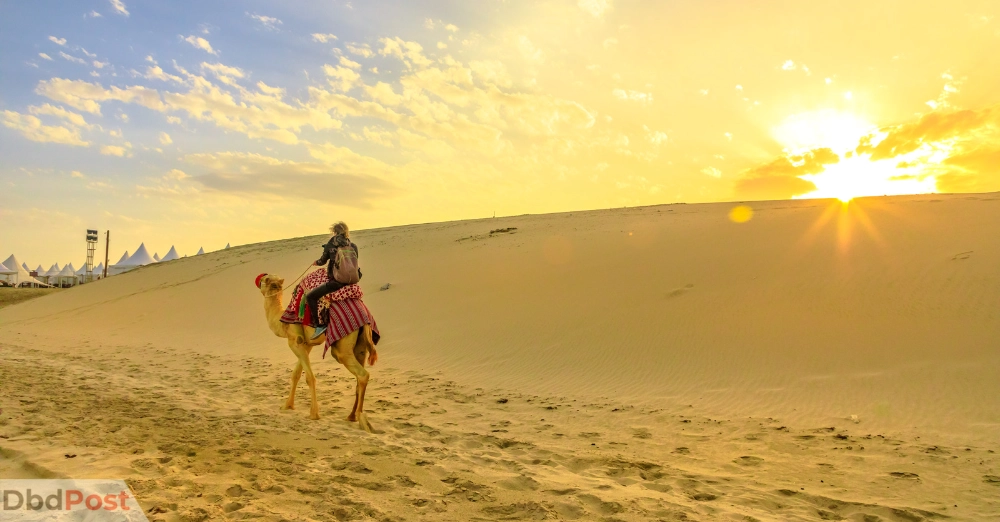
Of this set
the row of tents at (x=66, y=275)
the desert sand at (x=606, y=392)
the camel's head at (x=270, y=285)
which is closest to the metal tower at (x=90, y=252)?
the row of tents at (x=66, y=275)

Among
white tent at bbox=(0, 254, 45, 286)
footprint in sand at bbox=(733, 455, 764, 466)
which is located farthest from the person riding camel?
white tent at bbox=(0, 254, 45, 286)

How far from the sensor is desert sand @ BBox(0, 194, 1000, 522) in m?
4.44

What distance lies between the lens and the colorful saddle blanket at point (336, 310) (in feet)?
23.0

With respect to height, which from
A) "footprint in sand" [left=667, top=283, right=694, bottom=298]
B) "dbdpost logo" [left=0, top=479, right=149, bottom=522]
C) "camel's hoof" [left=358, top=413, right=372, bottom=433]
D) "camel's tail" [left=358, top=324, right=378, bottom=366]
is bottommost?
A: "camel's hoof" [left=358, top=413, right=372, bottom=433]

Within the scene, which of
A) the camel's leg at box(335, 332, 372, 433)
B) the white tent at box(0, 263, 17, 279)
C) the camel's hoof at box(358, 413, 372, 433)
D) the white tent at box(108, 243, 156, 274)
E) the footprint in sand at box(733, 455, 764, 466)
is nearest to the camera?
the footprint in sand at box(733, 455, 764, 466)

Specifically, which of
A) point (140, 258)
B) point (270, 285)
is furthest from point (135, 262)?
point (270, 285)

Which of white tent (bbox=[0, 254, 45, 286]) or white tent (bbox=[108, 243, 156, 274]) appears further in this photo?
white tent (bbox=[0, 254, 45, 286])

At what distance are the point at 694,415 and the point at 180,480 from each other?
20.0 ft

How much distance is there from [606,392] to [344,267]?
15.4 ft

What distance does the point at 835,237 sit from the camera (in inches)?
585

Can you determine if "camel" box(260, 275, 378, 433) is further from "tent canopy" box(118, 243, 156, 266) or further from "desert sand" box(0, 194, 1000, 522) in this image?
"tent canopy" box(118, 243, 156, 266)

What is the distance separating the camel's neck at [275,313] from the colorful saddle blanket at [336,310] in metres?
0.27

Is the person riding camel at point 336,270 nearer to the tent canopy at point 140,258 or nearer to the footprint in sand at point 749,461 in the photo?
the footprint in sand at point 749,461

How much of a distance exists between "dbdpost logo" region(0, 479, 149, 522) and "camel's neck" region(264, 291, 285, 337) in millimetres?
3836
